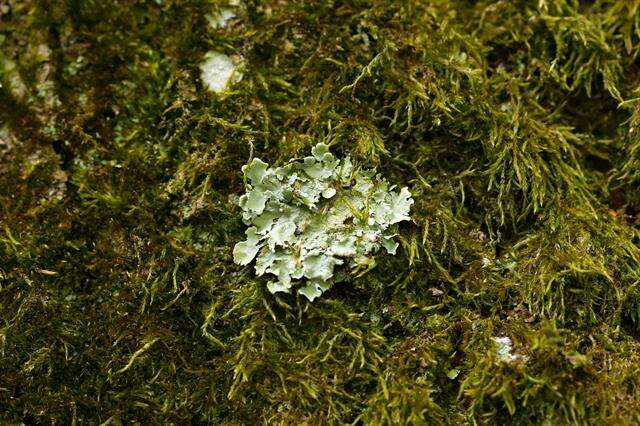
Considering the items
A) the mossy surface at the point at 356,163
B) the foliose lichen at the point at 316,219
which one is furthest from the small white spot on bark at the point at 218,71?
the foliose lichen at the point at 316,219

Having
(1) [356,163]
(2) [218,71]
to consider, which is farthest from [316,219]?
(2) [218,71]

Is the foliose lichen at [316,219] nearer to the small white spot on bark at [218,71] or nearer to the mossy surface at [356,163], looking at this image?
the mossy surface at [356,163]

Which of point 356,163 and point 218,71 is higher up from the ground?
point 218,71

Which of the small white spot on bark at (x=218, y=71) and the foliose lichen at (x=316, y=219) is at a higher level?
Result: the small white spot on bark at (x=218, y=71)

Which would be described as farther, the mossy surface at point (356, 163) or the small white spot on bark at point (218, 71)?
the small white spot on bark at point (218, 71)

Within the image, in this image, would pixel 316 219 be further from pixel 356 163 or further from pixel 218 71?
pixel 218 71
